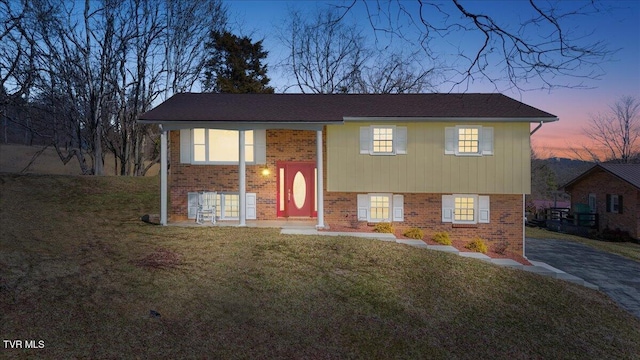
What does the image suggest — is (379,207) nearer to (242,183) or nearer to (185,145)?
(242,183)

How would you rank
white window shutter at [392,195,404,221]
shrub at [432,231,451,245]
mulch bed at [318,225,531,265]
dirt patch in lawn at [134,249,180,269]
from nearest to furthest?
dirt patch in lawn at [134,249,180,269], shrub at [432,231,451,245], mulch bed at [318,225,531,265], white window shutter at [392,195,404,221]

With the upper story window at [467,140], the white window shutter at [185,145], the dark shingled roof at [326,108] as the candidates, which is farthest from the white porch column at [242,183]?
the upper story window at [467,140]

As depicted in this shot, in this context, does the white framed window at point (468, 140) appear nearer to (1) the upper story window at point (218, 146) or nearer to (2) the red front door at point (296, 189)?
(2) the red front door at point (296, 189)

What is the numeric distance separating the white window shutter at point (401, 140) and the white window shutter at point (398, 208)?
187 centimetres


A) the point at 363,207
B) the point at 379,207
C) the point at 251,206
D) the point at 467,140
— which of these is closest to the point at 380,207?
the point at 379,207

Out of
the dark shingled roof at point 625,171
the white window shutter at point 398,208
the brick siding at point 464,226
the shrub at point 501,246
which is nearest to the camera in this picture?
the shrub at point 501,246

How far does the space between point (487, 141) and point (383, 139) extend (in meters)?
4.01

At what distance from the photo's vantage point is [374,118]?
14.4 m

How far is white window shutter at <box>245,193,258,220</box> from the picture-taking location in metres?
15.3

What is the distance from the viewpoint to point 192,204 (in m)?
15.3

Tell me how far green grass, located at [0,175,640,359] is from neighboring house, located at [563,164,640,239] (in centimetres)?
1799

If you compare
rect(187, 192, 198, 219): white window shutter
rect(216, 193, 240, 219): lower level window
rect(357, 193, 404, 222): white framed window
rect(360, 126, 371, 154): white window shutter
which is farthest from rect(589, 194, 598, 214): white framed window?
rect(187, 192, 198, 219): white window shutter

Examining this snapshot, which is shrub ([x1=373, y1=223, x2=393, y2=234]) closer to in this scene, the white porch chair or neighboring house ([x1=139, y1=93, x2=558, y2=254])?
neighboring house ([x1=139, y1=93, x2=558, y2=254])

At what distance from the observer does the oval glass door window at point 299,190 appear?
51.1ft
